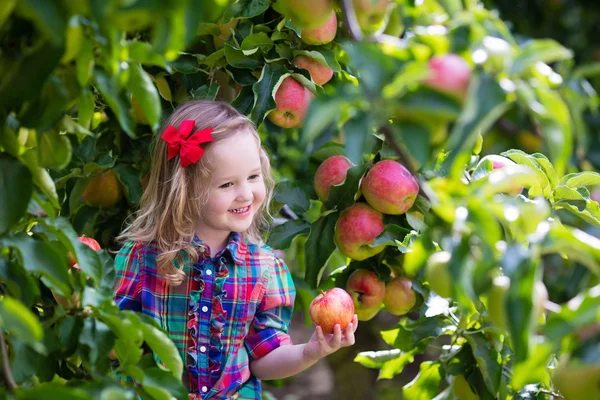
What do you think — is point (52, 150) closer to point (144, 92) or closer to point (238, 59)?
point (144, 92)

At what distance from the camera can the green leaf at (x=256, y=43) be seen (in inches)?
62.8

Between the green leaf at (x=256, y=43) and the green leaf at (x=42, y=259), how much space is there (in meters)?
0.72

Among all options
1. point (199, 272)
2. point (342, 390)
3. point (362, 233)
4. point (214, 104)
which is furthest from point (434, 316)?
point (342, 390)

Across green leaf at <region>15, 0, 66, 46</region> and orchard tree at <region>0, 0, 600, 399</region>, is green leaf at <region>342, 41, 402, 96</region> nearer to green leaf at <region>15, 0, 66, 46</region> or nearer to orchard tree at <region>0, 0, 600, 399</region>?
orchard tree at <region>0, 0, 600, 399</region>

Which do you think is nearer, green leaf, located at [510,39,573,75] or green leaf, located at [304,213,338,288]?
green leaf, located at [510,39,573,75]

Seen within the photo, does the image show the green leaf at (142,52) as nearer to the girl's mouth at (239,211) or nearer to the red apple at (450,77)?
the red apple at (450,77)

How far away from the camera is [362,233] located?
1617mm

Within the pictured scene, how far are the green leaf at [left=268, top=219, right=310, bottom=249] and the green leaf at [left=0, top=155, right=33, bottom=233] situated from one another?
83 cm

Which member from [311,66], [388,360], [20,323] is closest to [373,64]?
[20,323]

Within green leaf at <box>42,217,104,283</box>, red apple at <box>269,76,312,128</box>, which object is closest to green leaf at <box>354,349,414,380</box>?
red apple at <box>269,76,312,128</box>

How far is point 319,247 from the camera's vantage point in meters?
1.69

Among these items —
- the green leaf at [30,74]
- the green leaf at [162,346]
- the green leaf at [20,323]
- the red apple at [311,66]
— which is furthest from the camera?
the red apple at [311,66]

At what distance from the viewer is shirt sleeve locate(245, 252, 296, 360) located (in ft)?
5.37

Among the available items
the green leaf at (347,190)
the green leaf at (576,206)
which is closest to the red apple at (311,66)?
the green leaf at (347,190)
